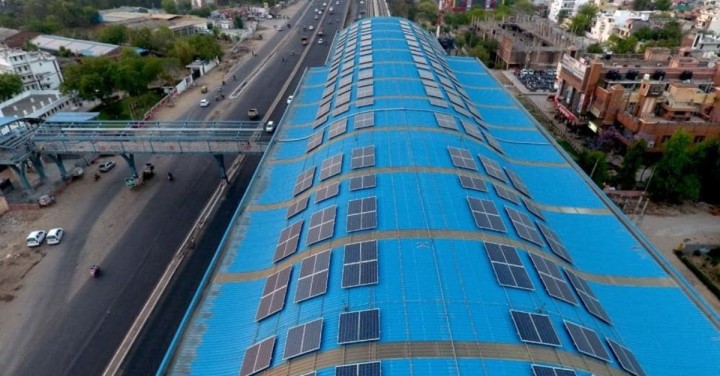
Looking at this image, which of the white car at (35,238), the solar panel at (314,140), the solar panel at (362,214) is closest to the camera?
the solar panel at (362,214)

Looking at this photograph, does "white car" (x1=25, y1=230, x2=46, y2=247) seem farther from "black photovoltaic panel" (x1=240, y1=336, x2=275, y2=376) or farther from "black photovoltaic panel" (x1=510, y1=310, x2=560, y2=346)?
"black photovoltaic panel" (x1=510, y1=310, x2=560, y2=346)

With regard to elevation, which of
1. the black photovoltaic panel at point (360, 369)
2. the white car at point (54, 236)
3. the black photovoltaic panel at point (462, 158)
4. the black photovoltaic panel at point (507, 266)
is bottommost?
the white car at point (54, 236)

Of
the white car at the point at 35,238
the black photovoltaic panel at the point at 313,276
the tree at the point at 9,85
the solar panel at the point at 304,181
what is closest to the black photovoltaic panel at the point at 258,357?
the black photovoltaic panel at the point at 313,276

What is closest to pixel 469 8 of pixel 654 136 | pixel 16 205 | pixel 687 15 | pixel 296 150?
pixel 687 15

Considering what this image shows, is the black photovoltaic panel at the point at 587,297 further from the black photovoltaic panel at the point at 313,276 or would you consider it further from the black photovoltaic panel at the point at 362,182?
the black photovoltaic panel at the point at 313,276

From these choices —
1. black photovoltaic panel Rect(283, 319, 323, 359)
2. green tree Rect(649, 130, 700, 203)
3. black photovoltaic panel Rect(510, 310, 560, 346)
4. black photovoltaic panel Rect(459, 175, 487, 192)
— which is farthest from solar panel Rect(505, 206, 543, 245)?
green tree Rect(649, 130, 700, 203)

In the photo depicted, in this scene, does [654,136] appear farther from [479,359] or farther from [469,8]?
[469,8]

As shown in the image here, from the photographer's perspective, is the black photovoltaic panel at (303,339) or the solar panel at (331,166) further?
the solar panel at (331,166)

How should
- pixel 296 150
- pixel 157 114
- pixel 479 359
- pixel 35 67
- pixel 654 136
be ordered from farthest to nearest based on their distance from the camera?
1. pixel 35 67
2. pixel 157 114
3. pixel 654 136
4. pixel 296 150
5. pixel 479 359
